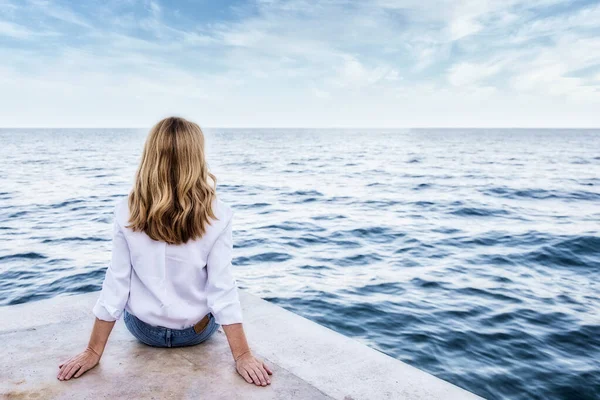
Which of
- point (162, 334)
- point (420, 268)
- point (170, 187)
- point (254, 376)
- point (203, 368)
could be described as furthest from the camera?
point (420, 268)

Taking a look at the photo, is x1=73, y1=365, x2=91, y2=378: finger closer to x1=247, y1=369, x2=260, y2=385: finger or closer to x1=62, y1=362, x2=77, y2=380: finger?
x1=62, y1=362, x2=77, y2=380: finger

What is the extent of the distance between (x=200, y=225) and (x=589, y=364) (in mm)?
4365

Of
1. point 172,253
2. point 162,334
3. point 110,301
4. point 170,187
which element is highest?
point 170,187

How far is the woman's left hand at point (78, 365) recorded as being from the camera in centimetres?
257

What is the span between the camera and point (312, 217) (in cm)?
1211

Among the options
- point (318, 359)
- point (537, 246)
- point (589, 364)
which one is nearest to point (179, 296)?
point (318, 359)

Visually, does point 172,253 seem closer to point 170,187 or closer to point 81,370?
point 170,187

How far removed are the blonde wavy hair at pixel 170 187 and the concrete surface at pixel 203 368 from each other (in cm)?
82

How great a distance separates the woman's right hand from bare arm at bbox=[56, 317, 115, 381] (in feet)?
2.58

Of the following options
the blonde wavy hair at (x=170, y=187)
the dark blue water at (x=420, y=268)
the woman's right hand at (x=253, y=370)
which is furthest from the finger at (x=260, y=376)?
the dark blue water at (x=420, y=268)

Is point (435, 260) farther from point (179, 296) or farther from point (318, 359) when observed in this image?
point (179, 296)

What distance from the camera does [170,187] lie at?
2.48 meters

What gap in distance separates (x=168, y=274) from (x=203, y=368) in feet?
1.98

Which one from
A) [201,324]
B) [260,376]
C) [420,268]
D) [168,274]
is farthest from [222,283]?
[420,268]
